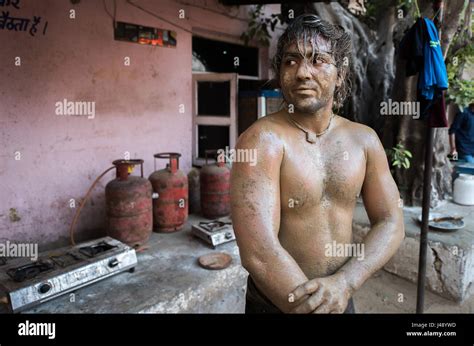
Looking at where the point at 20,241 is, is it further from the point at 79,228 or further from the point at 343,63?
the point at 343,63

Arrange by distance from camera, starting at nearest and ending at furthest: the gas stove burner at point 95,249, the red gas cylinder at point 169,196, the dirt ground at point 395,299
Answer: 1. the gas stove burner at point 95,249
2. the dirt ground at point 395,299
3. the red gas cylinder at point 169,196

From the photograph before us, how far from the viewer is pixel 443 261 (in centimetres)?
394

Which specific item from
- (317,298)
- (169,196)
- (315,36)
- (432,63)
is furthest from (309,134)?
(169,196)

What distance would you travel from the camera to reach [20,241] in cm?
430

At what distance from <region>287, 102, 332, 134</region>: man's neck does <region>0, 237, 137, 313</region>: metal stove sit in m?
2.56

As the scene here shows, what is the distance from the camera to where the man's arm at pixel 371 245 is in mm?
1401

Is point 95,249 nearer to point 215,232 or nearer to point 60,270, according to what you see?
point 60,270

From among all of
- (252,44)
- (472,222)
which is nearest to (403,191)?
(472,222)

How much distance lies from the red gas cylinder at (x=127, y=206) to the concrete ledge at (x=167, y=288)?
0.28 meters

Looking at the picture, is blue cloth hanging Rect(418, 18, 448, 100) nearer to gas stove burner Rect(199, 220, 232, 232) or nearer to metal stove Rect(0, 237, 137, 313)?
gas stove burner Rect(199, 220, 232, 232)
